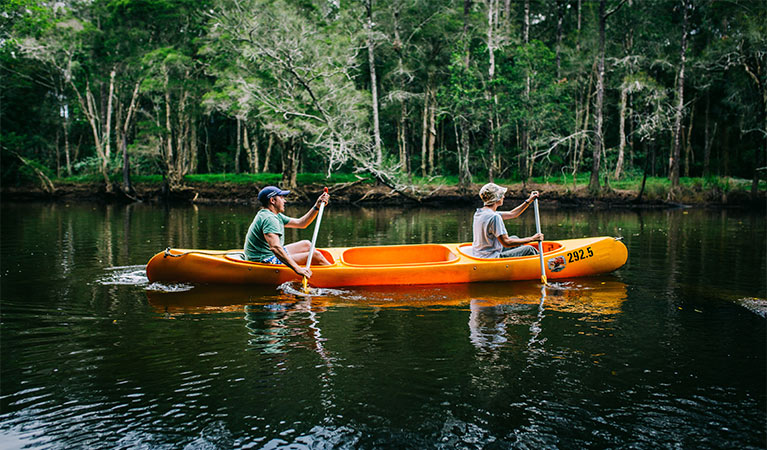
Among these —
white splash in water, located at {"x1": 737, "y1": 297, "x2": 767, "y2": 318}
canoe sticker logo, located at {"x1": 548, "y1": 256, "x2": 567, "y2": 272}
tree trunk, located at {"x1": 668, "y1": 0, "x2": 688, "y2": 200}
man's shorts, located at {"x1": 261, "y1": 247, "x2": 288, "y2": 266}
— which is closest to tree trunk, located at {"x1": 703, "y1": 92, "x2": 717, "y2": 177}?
tree trunk, located at {"x1": 668, "y1": 0, "x2": 688, "y2": 200}

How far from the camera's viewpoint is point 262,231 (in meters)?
7.16

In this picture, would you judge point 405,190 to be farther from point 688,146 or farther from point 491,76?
point 688,146

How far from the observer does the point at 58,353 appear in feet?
15.5

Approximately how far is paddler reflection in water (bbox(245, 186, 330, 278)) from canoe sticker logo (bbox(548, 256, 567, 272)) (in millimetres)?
3127

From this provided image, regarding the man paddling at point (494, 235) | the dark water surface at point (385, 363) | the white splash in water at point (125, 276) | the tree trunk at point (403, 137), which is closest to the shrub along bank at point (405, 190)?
the tree trunk at point (403, 137)

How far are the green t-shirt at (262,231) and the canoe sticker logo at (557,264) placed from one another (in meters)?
3.69

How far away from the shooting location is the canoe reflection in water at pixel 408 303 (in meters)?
5.39

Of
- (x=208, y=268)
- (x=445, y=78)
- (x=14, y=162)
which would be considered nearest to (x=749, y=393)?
(x=208, y=268)

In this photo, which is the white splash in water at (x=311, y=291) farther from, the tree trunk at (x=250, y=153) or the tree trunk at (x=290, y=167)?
the tree trunk at (x=250, y=153)

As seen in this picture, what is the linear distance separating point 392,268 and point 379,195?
19.9 m

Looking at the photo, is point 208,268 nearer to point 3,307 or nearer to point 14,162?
point 3,307

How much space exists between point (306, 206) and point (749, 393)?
24.0 m

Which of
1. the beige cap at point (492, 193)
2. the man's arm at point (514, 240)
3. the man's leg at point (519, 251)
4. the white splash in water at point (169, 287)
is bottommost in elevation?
the white splash in water at point (169, 287)

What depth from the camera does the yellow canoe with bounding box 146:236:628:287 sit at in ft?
23.9
